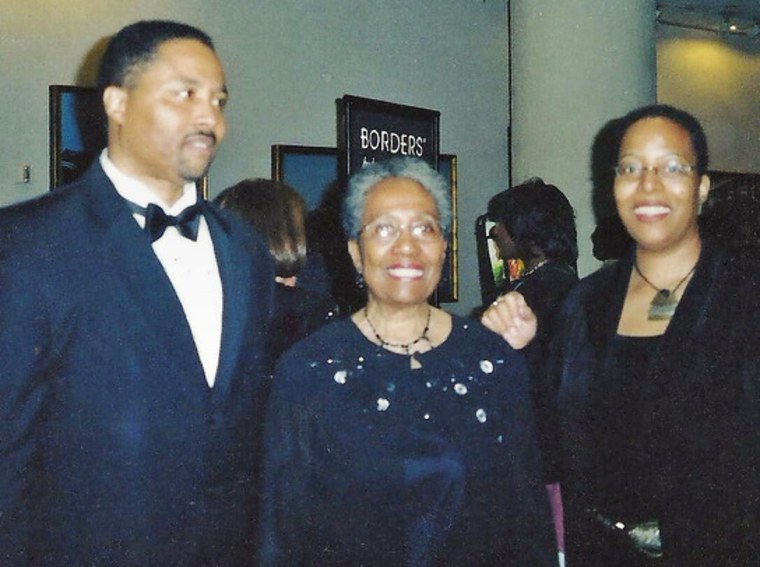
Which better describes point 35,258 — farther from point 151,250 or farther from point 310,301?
→ point 310,301

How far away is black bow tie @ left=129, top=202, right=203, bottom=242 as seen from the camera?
179 cm

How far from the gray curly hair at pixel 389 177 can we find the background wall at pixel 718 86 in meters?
6.88

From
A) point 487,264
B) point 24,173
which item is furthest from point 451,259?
point 24,173

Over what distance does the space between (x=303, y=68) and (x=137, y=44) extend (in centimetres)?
404

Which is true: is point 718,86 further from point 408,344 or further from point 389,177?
point 408,344

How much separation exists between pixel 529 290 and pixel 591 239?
1768mm

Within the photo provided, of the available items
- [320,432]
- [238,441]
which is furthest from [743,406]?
[238,441]

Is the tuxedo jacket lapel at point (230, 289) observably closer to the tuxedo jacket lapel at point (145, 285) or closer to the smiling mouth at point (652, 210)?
the tuxedo jacket lapel at point (145, 285)

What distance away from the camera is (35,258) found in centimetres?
166

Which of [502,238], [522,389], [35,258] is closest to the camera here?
[35,258]

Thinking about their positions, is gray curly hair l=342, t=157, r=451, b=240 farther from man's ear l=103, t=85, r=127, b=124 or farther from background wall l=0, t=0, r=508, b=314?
background wall l=0, t=0, r=508, b=314

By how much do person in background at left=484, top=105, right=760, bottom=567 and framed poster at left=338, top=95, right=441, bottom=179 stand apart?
3.32 ft

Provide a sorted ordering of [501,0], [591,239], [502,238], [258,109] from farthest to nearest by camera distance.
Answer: [501,0] < [258,109] < [591,239] < [502,238]

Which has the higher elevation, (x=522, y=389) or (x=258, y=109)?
(x=258, y=109)
